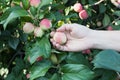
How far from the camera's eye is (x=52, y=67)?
1476 mm

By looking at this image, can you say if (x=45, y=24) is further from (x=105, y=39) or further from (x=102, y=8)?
(x=102, y=8)

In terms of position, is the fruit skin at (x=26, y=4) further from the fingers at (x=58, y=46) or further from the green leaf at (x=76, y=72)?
the green leaf at (x=76, y=72)

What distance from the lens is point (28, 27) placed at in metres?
1.38

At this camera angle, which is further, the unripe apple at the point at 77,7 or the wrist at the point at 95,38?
the unripe apple at the point at 77,7

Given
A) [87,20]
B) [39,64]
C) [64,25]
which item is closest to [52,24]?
[64,25]

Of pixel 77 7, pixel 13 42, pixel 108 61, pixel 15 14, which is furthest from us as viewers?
pixel 77 7

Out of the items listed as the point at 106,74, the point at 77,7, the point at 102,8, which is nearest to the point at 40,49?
the point at 106,74

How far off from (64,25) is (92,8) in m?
0.78

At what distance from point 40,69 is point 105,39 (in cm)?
32

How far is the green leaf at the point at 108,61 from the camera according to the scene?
121 cm

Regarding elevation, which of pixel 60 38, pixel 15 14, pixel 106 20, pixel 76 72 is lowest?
pixel 106 20

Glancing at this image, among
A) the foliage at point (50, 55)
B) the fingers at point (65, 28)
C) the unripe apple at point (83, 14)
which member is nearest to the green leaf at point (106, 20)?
the unripe apple at point (83, 14)

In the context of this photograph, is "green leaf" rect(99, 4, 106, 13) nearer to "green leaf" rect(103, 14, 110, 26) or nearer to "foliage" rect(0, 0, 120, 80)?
"green leaf" rect(103, 14, 110, 26)

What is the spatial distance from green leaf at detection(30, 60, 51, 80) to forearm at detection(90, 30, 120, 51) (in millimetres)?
229
